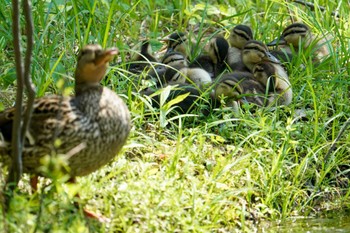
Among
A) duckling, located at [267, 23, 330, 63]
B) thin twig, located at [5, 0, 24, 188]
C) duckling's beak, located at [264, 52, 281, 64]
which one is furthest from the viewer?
duckling, located at [267, 23, 330, 63]

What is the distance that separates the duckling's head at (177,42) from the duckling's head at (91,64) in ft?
8.93

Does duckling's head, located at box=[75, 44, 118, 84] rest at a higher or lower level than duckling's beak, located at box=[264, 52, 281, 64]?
higher

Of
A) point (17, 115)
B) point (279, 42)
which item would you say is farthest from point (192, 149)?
point (279, 42)

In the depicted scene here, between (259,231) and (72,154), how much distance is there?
1.37 meters

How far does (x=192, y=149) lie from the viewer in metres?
5.96

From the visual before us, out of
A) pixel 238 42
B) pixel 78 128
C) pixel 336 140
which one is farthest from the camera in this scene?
pixel 238 42

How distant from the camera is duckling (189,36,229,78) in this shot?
7469mm

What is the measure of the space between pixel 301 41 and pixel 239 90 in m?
0.91

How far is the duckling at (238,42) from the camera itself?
7613 millimetres

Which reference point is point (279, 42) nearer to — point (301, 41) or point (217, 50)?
point (301, 41)

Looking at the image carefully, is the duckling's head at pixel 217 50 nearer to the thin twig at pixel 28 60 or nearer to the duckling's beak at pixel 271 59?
the duckling's beak at pixel 271 59

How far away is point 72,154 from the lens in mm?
4625

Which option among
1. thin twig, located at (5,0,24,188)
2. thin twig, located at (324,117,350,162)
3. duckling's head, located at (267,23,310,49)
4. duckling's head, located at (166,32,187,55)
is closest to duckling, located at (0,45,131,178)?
thin twig, located at (5,0,24,188)

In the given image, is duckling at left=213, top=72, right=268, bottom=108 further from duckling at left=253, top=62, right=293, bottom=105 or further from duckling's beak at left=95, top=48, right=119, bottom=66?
duckling's beak at left=95, top=48, right=119, bottom=66
